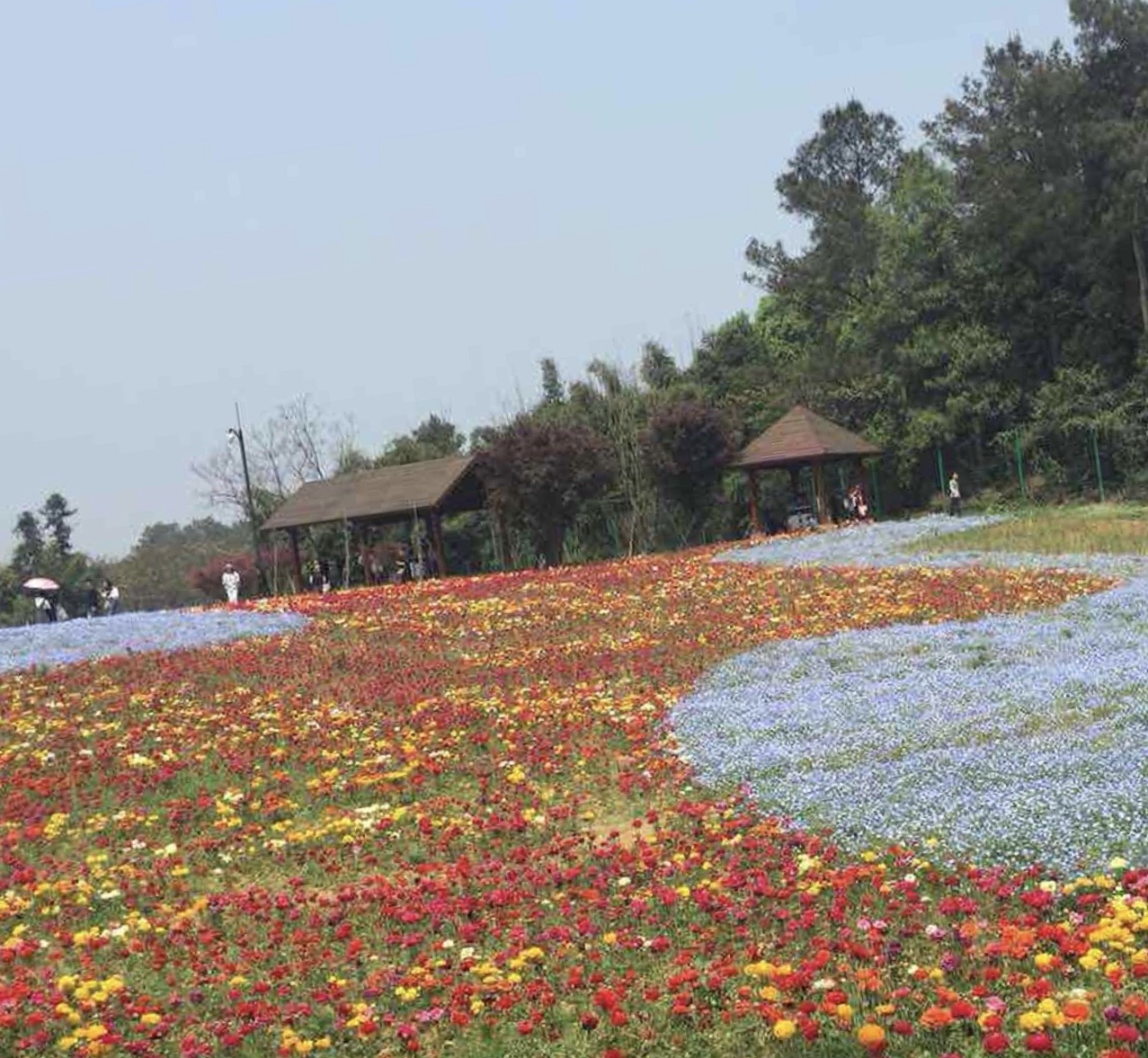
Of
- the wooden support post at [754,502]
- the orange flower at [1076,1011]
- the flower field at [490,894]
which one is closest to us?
the orange flower at [1076,1011]

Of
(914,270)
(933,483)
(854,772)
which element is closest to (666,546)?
(933,483)

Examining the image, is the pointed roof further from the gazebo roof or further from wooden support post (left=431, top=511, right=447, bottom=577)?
wooden support post (left=431, top=511, right=447, bottom=577)

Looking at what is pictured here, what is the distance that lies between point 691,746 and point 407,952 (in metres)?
4.17

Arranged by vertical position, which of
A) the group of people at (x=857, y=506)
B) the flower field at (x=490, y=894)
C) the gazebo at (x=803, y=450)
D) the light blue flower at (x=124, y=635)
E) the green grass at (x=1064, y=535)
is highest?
the gazebo at (x=803, y=450)

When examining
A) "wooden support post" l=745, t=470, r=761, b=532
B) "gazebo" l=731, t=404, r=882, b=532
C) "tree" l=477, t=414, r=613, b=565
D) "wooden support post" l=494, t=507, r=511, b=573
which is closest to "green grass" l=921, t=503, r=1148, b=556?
"gazebo" l=731, t=404, r=882, b=532

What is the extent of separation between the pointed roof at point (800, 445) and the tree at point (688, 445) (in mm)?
1945

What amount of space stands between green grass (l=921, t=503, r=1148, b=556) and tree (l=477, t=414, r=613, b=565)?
13705 mm

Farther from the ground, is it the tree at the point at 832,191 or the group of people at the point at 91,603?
the tree at the point at 832,191

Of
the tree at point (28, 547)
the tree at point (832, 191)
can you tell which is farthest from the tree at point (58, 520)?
the tree at point (832, 191)

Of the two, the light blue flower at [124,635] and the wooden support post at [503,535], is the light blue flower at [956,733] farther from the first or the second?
the wooden support post at [503,535]

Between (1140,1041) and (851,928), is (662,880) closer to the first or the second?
(851,928)

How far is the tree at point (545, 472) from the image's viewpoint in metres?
40.2

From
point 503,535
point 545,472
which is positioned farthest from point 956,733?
point 503,535

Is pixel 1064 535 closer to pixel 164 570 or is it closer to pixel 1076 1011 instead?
pixel 1076 1011
